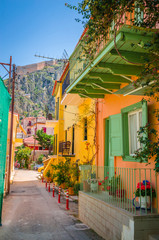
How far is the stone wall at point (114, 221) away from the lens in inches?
178

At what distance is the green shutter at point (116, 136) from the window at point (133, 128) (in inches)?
12.8

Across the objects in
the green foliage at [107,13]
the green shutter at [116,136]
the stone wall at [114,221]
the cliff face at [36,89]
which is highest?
the cliff face at [36,89]

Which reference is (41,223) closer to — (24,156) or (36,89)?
(24,156)

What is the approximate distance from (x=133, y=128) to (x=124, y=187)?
6.20 ft

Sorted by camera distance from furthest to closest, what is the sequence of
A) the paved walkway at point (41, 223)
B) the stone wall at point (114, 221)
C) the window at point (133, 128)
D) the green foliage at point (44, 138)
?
the green foliage at point (44, 138)
the window at point (133, 128)
the paved walkway at point (41, 223)
the stone wall at point (114, 221)

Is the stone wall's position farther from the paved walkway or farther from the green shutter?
the green shutter

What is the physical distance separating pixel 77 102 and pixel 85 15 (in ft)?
25.7

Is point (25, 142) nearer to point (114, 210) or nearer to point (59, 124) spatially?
point (59, 124)

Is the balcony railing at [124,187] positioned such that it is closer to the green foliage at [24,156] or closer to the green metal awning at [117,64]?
the green metal awning at [117,64]

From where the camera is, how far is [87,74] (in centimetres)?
719

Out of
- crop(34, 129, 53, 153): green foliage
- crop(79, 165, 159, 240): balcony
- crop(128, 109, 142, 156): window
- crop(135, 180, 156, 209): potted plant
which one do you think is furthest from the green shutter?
crop(34, 129, 53, 153): green foliage

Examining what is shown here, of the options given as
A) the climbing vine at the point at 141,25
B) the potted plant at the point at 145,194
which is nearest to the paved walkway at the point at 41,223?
the potted plant at the point at 145,194

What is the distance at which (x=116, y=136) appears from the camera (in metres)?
7.87

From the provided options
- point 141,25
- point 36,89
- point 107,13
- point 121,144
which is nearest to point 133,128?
point 121,144
